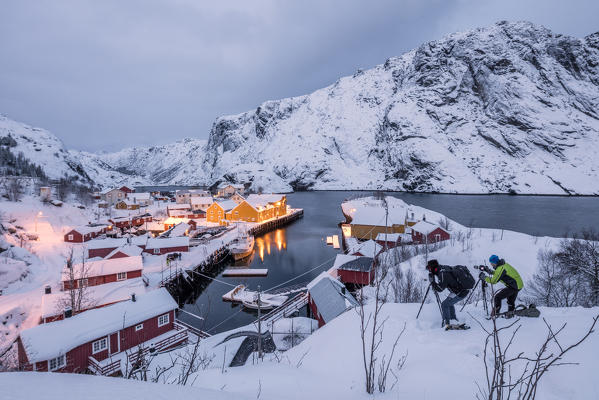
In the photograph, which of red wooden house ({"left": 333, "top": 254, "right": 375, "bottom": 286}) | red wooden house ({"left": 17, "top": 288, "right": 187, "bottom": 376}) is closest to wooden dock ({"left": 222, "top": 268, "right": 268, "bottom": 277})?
red wooden house ({"left": 333, "top": 254, "right": 375, "bottom": 286})

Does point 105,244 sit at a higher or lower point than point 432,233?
lower

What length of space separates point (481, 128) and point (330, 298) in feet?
542

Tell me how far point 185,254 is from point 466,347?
114 ft

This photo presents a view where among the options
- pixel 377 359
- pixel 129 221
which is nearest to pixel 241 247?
pixel 129 221

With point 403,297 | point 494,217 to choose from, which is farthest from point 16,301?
point 494,217

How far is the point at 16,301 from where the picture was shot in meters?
19.7

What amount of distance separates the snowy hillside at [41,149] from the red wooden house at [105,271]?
110776 mm

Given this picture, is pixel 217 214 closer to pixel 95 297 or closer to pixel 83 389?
pixel 95 297

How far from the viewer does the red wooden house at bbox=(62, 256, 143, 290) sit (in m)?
23.1

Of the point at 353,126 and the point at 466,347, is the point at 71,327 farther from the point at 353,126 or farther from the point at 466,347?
the point at 353,126

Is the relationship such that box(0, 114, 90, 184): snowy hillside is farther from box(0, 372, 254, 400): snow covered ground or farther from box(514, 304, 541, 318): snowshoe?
box(514, 304, 541, 318): snowshoe

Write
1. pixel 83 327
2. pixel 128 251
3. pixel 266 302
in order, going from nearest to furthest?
pixel 83 327 < pixel 266 302 < pixel 128 251

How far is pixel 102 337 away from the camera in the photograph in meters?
14.9

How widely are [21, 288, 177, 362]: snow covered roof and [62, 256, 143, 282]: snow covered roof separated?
29.5 feet
